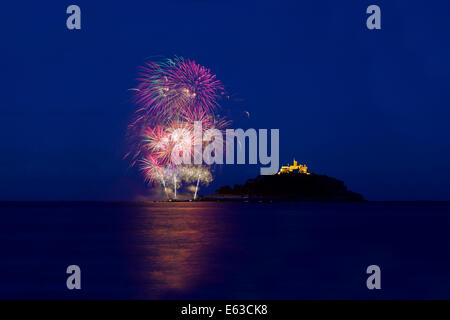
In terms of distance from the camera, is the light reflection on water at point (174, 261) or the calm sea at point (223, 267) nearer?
the calm sea at point (223, 267)

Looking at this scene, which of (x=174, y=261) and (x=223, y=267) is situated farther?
(x=174, y=261)

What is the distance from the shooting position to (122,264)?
3738 centimetres

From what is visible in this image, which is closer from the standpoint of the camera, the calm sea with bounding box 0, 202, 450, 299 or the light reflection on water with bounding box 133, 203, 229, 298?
the calm sea with bounding box 0, 202, 450, 299

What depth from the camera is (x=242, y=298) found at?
83.9 feet
